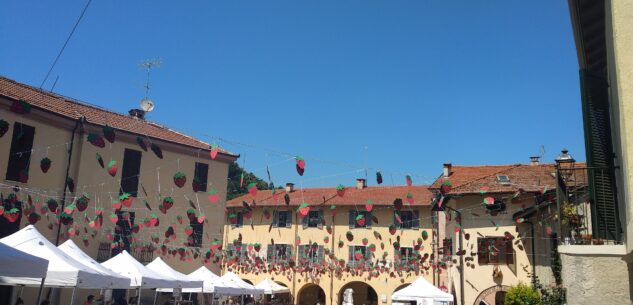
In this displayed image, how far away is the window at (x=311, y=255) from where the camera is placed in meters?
35.7

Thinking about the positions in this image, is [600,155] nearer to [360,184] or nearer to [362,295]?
[362,295]

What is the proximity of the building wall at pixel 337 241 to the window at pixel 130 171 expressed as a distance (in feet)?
50.1

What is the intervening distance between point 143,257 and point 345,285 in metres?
15.9

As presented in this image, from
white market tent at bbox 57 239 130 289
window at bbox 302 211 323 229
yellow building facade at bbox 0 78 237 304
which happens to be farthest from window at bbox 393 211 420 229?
white market tent at bbox 57 239 130 289

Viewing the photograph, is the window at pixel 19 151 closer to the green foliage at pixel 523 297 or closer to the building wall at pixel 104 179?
the building wall at pixel 104 179

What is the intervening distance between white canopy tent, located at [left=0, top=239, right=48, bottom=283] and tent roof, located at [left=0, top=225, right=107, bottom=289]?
1.45 metres

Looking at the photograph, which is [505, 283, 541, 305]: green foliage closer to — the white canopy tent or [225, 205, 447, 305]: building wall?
the white canopy tent

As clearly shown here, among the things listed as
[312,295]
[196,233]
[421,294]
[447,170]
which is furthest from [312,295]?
[421,294]

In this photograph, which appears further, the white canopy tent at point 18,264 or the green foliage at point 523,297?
the green foliage at point 523,297

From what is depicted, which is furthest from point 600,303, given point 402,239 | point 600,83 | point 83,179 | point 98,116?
point 402,239

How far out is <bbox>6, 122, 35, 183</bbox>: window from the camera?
1886 centimetres

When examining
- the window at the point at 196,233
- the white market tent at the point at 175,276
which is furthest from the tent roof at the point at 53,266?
the window at the point at 196,233

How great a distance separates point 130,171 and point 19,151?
494 centimetres

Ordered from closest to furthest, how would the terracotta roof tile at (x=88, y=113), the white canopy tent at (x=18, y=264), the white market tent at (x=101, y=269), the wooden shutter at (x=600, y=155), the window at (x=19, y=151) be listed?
1. the wooden shutter at (x=600, y=155)
2. the white canopy tent at (x=18, y=264)
3. the white market tent at (x=101, y=269)
4. the window at (x=19, y=151)
5. the terracotta roof tile at (x=88, y=113)
